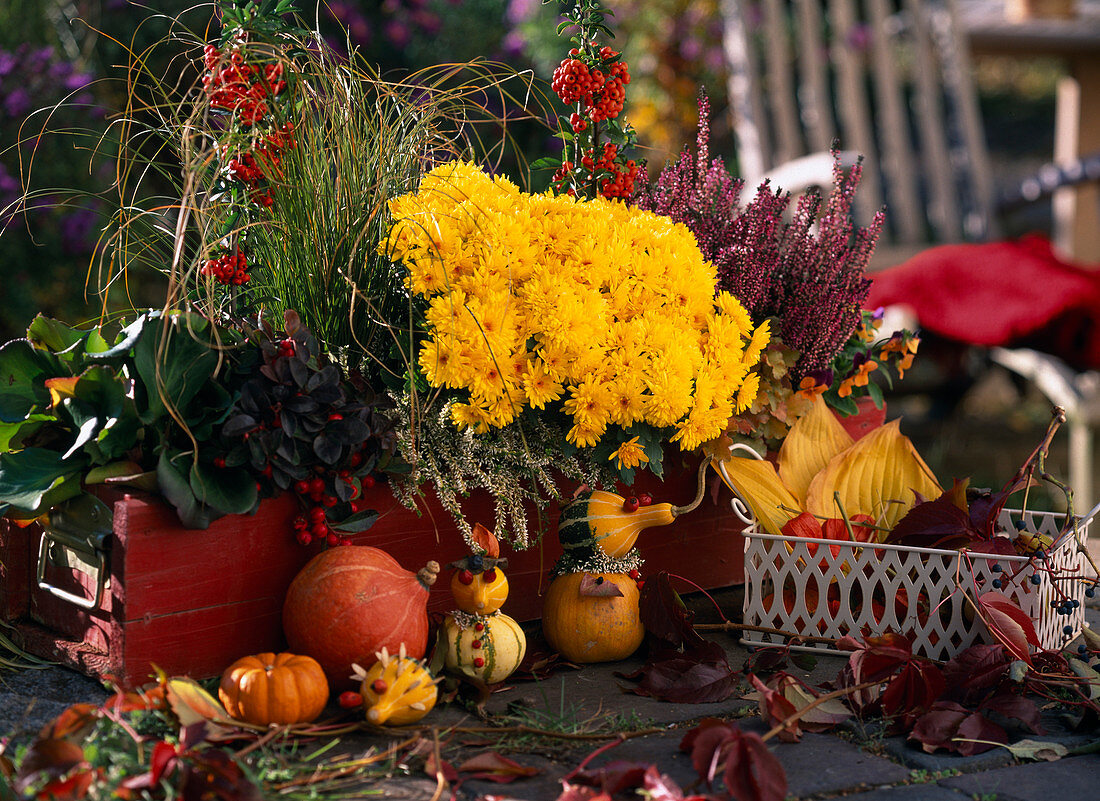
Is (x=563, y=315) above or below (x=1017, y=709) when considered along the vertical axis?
above

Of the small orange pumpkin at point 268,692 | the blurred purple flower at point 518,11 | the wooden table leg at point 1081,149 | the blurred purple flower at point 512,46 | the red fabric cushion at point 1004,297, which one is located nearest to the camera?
the small orange pumpkin at point 268,692

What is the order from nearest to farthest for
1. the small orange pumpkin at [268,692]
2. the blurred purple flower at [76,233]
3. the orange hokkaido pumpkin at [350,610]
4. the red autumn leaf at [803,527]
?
the small orange pumpkin at [268,692], the orange hokkaido pumpkin at [350,610], the red autumn leaf at [803,527], the blurred purple flower at [76,233]

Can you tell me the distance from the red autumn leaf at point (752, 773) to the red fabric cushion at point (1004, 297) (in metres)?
2.00

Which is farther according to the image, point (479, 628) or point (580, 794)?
point (479, 628)

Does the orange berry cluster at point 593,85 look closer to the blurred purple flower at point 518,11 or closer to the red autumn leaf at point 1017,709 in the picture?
the red autumn leaf at point 1017,709

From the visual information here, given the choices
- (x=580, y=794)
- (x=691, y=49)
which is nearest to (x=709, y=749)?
(x=580, y=794)

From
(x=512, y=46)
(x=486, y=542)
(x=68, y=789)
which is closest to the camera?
(x=68, y=789)

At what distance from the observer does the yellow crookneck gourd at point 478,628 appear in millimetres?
1258

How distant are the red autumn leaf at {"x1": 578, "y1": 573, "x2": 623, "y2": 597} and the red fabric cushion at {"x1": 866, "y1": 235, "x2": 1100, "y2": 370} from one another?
1.68 metres

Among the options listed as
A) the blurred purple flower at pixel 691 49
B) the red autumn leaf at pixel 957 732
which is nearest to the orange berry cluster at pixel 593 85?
the red autumn leaf at pixel 957 732

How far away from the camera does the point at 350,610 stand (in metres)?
1.20

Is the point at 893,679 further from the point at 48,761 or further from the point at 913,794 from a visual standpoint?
the point at 48,761

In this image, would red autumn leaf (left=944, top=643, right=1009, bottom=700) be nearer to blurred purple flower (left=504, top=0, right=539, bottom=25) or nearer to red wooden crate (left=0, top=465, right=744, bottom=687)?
red wooden crate (left=0, top=465, right=744, bottom=687)

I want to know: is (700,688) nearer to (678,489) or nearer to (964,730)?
(964,730)
